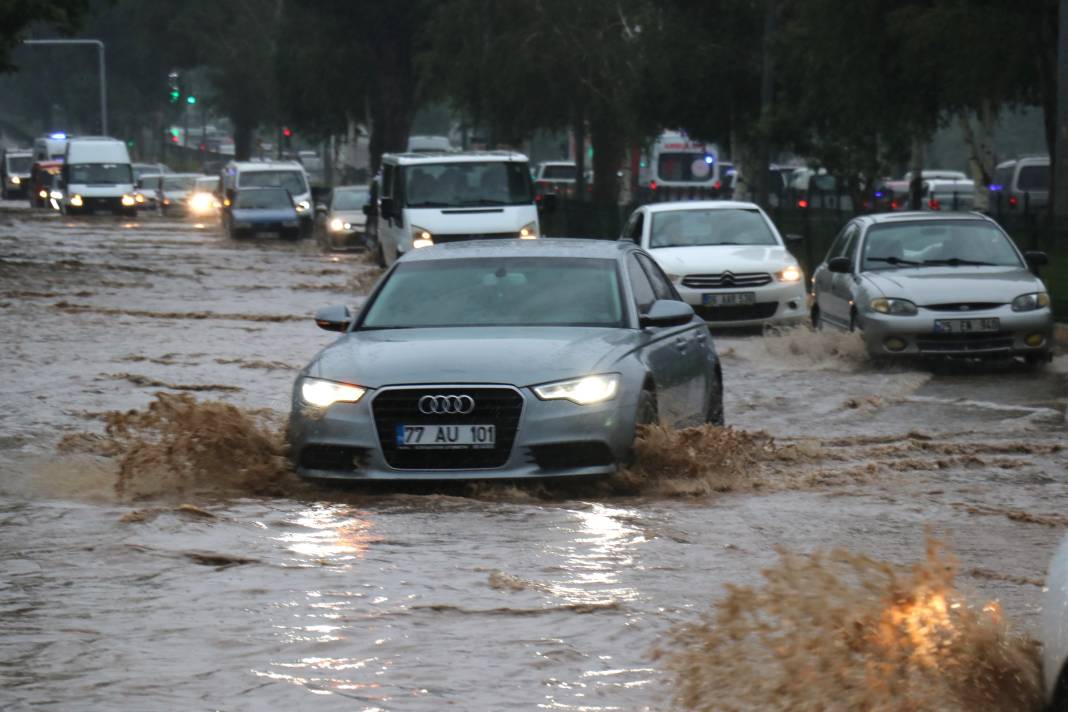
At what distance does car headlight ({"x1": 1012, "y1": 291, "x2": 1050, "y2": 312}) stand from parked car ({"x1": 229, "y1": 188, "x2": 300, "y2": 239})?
33.1m

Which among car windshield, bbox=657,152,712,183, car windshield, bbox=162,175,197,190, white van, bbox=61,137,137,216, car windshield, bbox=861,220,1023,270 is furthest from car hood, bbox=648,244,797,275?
car windshield, bbox=162,175,197,190

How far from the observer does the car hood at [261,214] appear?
49.2 metres

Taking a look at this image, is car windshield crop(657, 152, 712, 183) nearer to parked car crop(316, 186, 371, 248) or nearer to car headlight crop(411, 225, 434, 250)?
parked car crop(316, 186, 371, 248)

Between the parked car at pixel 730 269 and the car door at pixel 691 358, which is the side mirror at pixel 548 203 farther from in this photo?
the car door at pixel 691 358

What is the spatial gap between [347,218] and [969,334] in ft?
93.9

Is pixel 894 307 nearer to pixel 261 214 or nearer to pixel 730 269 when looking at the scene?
pixel 730 269

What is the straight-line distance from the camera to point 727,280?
22281 mm

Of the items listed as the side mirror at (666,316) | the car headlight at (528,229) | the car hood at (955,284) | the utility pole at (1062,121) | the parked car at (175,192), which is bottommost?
the parked car at (175,192)

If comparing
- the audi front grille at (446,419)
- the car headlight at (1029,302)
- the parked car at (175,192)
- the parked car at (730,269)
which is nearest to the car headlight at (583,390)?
the audi front grille at (446,419)

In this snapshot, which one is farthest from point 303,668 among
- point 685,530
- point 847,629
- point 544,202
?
point 544,202

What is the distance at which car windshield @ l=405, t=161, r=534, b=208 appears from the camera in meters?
30.9

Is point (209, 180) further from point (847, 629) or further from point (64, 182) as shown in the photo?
point (847, 629)

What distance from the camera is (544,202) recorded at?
3155 cm

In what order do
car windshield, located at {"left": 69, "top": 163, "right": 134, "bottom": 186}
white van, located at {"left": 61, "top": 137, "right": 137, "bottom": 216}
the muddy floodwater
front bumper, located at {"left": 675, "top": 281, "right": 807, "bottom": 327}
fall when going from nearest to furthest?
the muddy floodwater
front bumper, located at {"left": 675, "top": 281, "right": 807, "bottom": 327}
white van, located at {"left": 61, "top": 137, "right": 137, "bottom": 216}
car windshield, located at {"left": 69, "top": 163, "right": 134, "bottom": 186}
